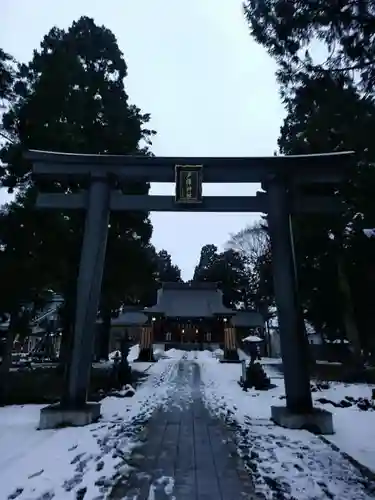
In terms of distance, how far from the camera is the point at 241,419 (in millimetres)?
9023

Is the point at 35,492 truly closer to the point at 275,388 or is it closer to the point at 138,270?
the point at 275,388

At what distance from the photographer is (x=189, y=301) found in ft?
120

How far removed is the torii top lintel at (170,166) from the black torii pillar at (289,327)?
0.42 metres

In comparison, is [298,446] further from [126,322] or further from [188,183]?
[126,322]

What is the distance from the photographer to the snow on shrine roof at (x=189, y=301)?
3420 centimetres

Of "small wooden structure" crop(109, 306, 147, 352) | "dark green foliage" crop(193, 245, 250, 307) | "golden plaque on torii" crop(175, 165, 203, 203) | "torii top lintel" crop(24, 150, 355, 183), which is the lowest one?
"golden plaque on torii" crop(175, 165, 203, 203)

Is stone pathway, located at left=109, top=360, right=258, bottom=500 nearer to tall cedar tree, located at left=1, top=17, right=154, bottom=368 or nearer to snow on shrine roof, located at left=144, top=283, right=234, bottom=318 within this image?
tall cedar tree, located at left=1, top=17, right=154, bottom=368

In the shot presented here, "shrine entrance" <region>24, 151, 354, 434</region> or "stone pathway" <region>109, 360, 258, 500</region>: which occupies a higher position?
"shrine entrance" <region>24, 151, 354, 434</region>

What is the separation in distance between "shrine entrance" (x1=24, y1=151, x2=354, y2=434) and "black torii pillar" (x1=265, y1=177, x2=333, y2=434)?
0.07ft

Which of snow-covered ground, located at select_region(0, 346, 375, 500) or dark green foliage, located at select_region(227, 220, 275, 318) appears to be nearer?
snow-covered ground, located at select_region(0, 346, 375, 500)

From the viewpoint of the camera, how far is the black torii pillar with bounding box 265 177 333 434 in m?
7.84

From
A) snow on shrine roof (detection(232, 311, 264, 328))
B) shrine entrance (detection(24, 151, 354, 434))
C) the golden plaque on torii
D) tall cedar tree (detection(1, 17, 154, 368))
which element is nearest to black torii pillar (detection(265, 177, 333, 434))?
shrine entrance (detection(24, 151, 354, 434))

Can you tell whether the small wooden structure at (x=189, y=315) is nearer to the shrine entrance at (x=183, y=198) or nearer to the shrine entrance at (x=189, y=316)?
the shrine entrance at (x=189, y=316)

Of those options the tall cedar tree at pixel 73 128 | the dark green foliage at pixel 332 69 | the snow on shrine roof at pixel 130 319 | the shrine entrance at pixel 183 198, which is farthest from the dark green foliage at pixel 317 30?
the snow on shrine roof at pixel 130 319
